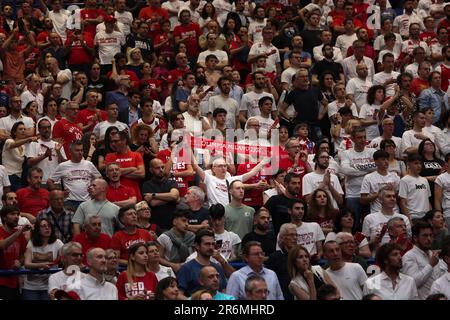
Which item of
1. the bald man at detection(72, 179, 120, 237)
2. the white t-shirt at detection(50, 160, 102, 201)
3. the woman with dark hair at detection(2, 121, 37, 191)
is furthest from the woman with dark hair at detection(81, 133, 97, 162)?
the bald man at detection(72, 179, 120, 237)

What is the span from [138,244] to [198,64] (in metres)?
7.82

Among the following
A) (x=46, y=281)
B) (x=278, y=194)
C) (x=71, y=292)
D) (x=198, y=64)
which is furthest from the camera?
(x=198, y=64)

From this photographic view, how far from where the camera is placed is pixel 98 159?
56.4ft

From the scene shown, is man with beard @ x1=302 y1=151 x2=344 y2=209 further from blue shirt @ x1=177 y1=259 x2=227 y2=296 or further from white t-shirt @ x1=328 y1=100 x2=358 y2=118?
blue shirt @ x1=177 y1=259 x2=227 y2=296

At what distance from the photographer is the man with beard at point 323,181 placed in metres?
16.6

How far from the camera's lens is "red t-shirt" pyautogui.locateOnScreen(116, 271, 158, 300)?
13156 mm

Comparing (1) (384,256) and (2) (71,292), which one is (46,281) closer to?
(2) (71,292)

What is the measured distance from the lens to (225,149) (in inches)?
707

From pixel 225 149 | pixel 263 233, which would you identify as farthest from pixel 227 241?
pixel 225 149

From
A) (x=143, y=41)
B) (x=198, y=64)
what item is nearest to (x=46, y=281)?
(x=198, y=64)

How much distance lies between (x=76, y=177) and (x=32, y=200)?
747 millimetres

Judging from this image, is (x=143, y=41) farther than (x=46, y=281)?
Yes

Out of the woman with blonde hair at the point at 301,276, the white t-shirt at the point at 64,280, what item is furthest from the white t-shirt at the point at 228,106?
the white t-shirt at the point at 64,280

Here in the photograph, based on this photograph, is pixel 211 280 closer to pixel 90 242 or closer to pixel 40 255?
pixel 90 242
